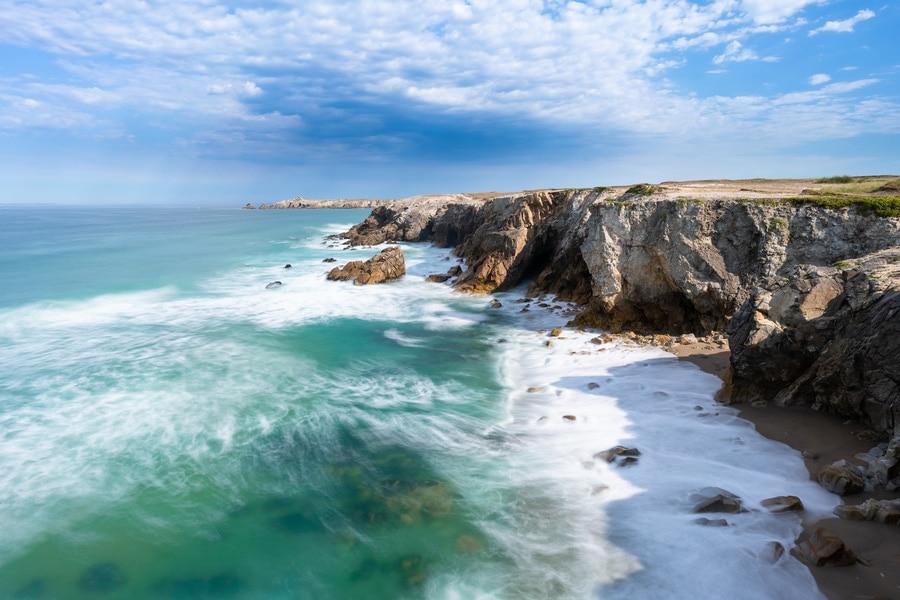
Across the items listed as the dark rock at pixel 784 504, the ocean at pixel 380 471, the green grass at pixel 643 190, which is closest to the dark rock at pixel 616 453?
the ocean at pixel 380 471

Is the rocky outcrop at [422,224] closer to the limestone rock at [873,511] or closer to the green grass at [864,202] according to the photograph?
the green grass at [864,202]

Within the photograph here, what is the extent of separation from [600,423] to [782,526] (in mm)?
4573

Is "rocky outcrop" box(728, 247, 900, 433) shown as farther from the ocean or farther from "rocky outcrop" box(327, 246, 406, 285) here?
"rocky outcrop" box(327, 246, 406, 285)

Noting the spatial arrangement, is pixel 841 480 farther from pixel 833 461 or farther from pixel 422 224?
pixel 422 224

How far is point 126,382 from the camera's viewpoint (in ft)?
52.9

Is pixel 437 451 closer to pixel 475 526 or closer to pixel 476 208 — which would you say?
pixel 475 526

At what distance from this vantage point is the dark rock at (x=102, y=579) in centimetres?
777

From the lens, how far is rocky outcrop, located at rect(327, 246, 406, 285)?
32625 mm

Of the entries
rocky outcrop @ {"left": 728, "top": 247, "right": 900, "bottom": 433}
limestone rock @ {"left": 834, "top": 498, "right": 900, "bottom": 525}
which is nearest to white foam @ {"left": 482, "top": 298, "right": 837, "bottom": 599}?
limestone rock @ {"left": 834, "top": 498, "right": 900, "bottom": 525}

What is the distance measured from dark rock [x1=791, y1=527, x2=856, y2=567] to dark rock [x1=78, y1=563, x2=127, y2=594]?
→ 35.1 feet

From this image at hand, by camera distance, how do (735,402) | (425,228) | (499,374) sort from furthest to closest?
(425,228) < (499,374) < (735,402)

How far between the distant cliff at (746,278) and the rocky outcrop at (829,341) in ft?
0.08

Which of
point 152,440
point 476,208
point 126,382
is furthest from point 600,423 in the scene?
point 476,208

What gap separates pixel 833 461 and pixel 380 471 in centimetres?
893
